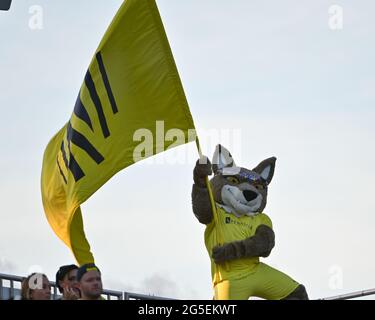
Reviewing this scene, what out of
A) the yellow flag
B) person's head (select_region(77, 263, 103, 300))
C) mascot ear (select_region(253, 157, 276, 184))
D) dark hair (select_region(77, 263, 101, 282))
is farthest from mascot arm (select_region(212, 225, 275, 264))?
person's head (select_region(77, 263, 103, 300))

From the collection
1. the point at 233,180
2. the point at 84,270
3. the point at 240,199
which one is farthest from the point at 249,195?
the point at 84,270

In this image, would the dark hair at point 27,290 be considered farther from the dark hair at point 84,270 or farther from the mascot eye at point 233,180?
the mascot eye at point 233,180

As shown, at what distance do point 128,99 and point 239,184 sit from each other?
5.39 feet

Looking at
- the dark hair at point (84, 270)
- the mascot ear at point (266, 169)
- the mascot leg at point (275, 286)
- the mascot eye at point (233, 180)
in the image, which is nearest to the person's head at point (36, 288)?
the dark hair at point (84, 270)

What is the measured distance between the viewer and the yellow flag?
374 inches

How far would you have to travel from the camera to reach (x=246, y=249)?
33.0 feet

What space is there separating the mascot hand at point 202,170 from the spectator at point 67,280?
2.08 metres

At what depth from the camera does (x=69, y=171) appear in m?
9.61

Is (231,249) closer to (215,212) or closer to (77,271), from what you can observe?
(215,212)

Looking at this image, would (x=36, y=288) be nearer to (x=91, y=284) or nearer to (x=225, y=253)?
(x=91, y=284)

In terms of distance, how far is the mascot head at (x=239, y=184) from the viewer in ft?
34.1
